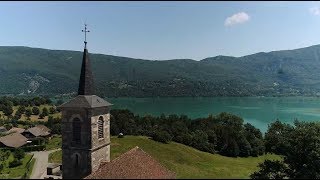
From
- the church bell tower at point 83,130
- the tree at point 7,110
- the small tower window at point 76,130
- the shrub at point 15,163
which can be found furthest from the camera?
the tree at point 7,110

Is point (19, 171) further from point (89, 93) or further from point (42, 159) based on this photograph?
point (89, 93)

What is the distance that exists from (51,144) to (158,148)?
101 feet

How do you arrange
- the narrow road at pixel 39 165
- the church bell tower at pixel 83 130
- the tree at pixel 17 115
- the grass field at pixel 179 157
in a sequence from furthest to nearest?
the tree at pixel 17 115, the grass field at pixel 179 157, the narrow road at pixel 39 165, the church bell tower at pixel 83 130

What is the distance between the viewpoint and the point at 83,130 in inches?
977

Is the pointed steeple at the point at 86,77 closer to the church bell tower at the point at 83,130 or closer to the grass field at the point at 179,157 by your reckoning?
the church bell tower at the point at 83,130

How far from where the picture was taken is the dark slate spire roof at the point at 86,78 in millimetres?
25297

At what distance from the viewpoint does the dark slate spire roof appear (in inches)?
996

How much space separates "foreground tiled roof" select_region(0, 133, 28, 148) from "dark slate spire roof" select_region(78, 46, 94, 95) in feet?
195

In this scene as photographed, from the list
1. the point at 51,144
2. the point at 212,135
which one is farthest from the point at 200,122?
the point at 51,144

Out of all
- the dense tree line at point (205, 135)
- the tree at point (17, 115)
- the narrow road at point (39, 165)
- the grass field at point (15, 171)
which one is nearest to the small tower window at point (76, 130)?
the narrow road at point (39, 165)

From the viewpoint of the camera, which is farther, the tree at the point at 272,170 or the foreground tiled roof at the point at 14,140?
the foreground tiled roof at the point at 14,140

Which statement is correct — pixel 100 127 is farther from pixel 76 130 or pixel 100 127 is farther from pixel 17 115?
pixel 17 115

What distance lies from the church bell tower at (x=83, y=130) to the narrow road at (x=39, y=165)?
18.7 metres

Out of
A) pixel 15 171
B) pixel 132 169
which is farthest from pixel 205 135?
pixel 132 169
